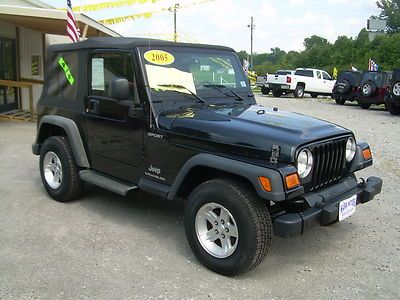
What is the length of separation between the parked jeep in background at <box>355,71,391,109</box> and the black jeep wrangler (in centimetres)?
1428

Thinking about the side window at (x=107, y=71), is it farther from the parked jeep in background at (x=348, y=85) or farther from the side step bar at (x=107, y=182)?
the parked jeep in background at (x=348, y=85)

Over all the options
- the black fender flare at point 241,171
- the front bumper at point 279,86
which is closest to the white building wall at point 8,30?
the black fender flare at point 241,171

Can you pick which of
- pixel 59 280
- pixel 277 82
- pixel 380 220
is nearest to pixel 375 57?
pixel 277 82

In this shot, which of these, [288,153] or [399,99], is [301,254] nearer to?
[288,153]

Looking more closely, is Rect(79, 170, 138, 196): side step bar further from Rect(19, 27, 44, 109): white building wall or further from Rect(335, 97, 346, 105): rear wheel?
Rect(335, 97, 346, 105): rear wheel

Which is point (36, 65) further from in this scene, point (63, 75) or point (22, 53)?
point (63, 75)

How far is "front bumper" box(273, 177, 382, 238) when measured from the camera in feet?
11.3

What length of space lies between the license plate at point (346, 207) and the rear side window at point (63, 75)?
3.24 metres

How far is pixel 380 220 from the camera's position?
5082 mm

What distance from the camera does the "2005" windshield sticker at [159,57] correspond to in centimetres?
447

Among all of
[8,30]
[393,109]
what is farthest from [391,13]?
[8,30]

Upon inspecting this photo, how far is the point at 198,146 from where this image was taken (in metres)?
3.92

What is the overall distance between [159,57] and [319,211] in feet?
7.15

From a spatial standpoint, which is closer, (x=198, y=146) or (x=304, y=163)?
(x=304, y=163)
